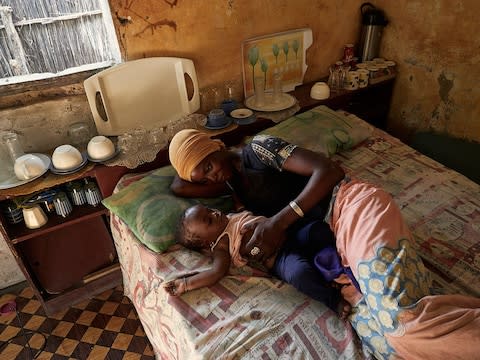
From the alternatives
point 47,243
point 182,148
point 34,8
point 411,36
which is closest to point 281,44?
point 411,36

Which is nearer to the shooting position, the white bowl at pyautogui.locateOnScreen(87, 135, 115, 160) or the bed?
the bed

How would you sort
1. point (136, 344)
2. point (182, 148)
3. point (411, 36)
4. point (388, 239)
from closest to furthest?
point (388, 239) → point (182, 148) → point (136, 344) → point (411, 36)

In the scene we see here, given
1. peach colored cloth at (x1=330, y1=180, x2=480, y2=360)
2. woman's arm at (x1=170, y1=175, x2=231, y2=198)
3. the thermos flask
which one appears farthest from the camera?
the thermos flask

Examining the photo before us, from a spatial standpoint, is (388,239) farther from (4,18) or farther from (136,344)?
(4,18)

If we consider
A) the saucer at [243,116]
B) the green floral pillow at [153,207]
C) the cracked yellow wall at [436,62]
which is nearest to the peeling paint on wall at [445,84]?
the cracked yellow wall at [436,62]

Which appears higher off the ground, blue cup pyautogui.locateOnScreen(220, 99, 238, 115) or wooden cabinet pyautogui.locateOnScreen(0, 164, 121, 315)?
blue cup pyautogui.locateOnScreen(220, 99, 238, 115)

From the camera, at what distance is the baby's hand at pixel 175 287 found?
1.18 meters

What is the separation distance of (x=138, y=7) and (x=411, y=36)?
61.1 inches

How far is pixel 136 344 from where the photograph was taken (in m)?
1.64

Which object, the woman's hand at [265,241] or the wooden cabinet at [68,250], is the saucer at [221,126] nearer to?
the wooden cabinet at [68,250]

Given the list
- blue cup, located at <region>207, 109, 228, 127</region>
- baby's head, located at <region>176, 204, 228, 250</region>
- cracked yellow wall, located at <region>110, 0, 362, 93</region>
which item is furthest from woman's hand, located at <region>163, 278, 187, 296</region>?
cracked yellow wall, located at <region>110, 0, 362, 93</region>

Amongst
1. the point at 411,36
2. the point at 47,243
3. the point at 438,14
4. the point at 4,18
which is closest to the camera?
the point at 4,18

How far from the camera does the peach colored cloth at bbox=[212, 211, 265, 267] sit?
1276mm

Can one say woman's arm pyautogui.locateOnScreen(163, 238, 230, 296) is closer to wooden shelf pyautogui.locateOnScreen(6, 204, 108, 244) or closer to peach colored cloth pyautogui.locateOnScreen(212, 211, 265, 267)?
peach colored cloth pyautogui.locateOnScreen(212, 211, 265, 267)
